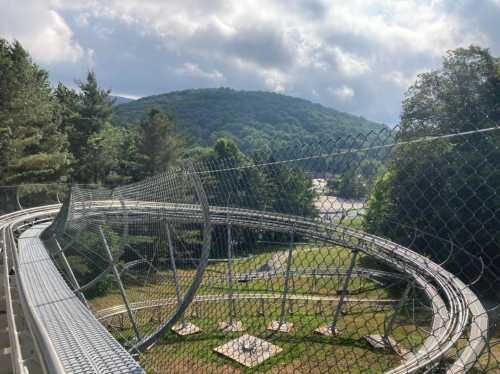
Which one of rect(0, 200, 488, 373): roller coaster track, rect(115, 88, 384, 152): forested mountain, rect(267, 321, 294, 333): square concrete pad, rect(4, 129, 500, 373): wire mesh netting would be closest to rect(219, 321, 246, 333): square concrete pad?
rect(4, 129, 500, 373): wire mesh netting

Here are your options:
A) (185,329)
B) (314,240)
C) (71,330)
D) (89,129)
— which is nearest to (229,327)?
(185,329)

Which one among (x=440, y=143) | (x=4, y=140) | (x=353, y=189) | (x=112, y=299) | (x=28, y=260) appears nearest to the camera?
(x=440, y=143)

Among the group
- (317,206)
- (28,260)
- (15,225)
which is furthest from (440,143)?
(15,225)

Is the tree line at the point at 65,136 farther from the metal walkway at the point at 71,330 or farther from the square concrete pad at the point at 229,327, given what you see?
the metal walkway at the point at 71,330

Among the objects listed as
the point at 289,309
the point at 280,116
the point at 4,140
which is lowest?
the point at 289,309

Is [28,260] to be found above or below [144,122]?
below

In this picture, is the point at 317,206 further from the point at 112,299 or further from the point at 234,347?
the point at 112,299

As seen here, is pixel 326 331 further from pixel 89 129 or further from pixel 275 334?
pixel 89 129

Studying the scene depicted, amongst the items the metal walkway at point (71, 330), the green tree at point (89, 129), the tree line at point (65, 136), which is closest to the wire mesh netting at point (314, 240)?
the metal walkway at point (71, 330)
